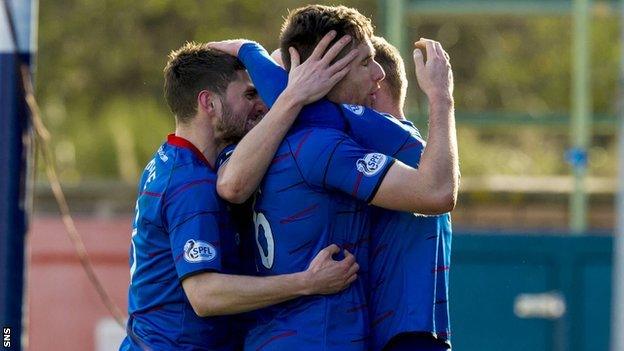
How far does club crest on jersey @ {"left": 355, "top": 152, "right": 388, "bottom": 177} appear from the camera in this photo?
382cm

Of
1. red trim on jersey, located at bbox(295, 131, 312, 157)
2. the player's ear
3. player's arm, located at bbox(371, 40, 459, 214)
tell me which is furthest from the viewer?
the player's ear

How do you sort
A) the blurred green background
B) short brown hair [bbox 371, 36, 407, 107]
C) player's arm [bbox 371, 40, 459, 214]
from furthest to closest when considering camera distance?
1. the blurred green background
2. short brown hair [bbox 371, 36, 407, 107]
3. player's arm [bbox 371, 40, 459, 214]

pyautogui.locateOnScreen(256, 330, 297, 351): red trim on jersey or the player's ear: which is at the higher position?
the player's ear

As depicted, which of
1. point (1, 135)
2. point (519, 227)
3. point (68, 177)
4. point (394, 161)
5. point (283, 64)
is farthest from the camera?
point (68, 177)

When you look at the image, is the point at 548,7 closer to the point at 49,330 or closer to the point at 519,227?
the point at 519,227

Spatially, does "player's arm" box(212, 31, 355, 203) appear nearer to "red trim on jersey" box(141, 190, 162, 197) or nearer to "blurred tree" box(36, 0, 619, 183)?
"red trim on jersey" box(141, 190, 162, 197)

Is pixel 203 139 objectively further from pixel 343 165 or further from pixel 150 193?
pixel 343 165

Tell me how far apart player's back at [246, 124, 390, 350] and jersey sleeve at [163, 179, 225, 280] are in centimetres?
17

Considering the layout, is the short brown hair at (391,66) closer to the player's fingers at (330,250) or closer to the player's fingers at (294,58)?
the player's fingers at (294,58)

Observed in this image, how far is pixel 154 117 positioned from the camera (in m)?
12.7

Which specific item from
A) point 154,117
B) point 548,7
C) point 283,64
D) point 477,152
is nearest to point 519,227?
point 548,7

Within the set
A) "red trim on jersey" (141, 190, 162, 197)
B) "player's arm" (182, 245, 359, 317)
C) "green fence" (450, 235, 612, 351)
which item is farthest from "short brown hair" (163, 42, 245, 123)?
"green fence" (450, 235, 612, 351)

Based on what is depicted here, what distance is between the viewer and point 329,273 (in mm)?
3846

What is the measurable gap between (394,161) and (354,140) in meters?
0.18
